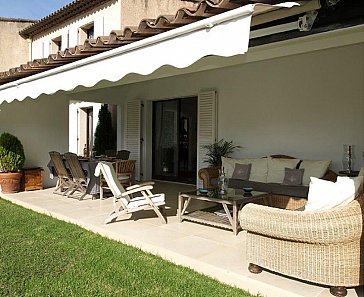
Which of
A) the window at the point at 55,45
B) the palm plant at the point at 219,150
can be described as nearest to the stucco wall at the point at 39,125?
the palm plant at the point at 219,150

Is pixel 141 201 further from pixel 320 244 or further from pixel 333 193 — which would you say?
pixel 320 244

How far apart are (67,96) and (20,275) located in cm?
953

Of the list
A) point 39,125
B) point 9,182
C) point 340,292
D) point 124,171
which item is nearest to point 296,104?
point 124,171

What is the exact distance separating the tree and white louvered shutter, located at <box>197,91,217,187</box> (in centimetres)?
667

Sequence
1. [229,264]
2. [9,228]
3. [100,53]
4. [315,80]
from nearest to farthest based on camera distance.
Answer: [229,264] → [100,53] → [9,228] → [315,80]

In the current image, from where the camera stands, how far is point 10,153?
11031 mm

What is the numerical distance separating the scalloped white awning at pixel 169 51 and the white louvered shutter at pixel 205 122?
642cm

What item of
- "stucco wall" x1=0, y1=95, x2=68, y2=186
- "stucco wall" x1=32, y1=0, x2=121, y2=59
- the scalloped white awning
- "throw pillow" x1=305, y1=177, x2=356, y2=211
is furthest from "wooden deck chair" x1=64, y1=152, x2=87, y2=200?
"stucco wall" x1=32, y1=0, x2=121, y2=59

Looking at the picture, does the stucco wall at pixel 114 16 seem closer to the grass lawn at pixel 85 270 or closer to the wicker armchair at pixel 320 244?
the grass lawn at pixel 85 270

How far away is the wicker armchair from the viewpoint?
13.2ft

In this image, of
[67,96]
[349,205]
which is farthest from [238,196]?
[67,96]

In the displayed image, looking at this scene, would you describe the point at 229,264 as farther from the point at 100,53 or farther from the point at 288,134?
the point at 288,134

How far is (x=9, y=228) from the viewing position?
23.6ft

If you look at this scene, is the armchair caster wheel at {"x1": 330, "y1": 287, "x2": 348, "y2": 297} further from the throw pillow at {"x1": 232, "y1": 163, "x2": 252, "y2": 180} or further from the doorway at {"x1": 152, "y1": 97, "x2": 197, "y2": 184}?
the doorway at {"x1": 152, "y1": 97, "x2": 197, "y2": 184}
